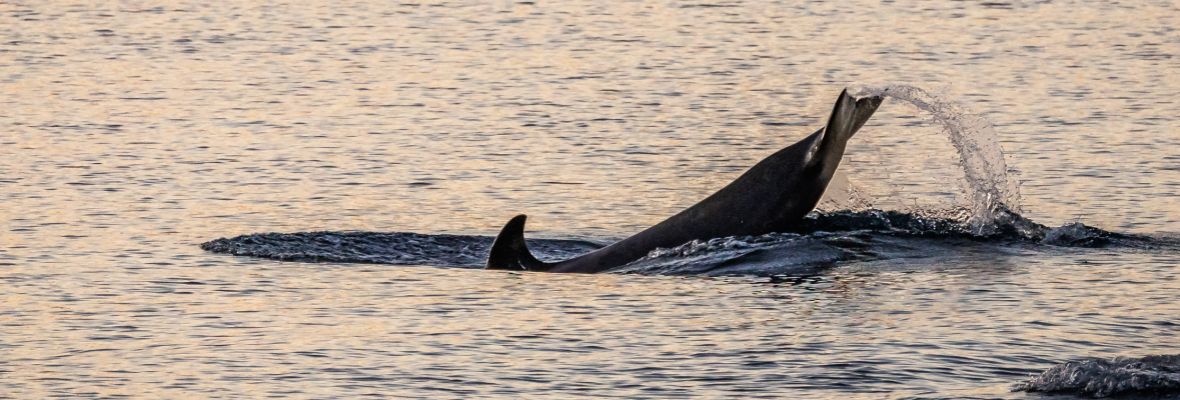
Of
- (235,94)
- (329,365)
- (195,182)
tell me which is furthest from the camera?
(235,94)

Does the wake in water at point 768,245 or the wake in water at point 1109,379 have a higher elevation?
the wake in water at point 1109,379

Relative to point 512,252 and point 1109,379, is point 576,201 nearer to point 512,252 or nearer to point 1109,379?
point 512,252

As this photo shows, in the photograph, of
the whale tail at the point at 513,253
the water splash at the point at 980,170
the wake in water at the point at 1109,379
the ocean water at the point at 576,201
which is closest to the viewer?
the wake in water at the point at 1109,379

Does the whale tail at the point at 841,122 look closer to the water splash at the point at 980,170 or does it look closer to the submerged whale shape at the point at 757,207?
the submerged whale shape at the point at 757,207

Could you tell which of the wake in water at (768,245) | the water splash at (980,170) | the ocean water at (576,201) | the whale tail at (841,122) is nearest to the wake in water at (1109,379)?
the ocean water at (576,201)

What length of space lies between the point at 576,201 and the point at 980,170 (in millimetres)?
4000

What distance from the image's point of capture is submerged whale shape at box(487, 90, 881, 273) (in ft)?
56.3

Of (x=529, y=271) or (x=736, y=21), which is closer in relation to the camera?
(x=529, y=271)

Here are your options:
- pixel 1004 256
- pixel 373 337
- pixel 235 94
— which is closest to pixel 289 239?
pixel 373 337

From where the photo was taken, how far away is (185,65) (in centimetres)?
3173

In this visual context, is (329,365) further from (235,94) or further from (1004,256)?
(235,94)

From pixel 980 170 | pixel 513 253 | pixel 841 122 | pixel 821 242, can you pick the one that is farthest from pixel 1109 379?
pixel 980 170

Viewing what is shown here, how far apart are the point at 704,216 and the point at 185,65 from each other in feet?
52.1

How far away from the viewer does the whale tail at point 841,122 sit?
1714cm
